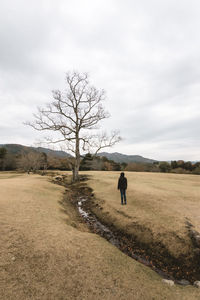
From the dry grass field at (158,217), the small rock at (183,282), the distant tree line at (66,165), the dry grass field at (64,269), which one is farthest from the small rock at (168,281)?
the distant tree line at (66,165)

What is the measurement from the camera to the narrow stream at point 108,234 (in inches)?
235

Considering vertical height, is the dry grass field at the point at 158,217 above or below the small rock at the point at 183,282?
above

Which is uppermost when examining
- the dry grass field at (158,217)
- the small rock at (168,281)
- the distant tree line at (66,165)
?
the distant tree line at (66,165)

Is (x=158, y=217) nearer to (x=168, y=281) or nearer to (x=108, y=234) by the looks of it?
(x=108, y=234)

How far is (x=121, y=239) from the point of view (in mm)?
8195

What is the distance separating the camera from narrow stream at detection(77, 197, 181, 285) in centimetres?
597

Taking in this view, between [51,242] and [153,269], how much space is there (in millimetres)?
4515

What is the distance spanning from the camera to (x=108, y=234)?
28.7ft

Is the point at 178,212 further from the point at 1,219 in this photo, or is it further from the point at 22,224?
the point at 1,219

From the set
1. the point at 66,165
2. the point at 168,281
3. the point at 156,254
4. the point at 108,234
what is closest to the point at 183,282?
the point at 168,281

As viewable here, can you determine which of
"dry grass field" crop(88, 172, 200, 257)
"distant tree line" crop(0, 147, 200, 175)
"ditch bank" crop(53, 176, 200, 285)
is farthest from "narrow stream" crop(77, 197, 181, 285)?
"distant tree line" crop(0, 147, 200, 175)

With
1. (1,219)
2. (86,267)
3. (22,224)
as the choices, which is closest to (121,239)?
(86,267)

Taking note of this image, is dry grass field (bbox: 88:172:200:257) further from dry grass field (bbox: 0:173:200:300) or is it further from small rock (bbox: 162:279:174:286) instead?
small rock (bbox: 162:279:174:286)

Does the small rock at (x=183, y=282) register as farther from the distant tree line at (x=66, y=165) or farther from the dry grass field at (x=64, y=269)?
the distant tree line at (x=66, y=165)
